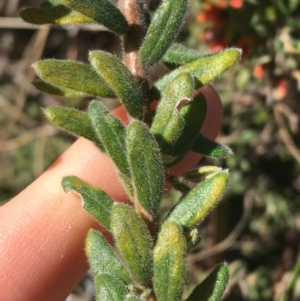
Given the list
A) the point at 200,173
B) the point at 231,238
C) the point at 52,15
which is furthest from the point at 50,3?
the point at 231,238

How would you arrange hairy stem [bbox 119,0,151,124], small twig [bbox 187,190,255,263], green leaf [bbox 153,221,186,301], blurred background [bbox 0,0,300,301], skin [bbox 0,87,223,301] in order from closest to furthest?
green leaf [bbox 153,221,186,301] → hairy stem [bbox 119,0,151,124] → skin [bbox 0,87,223,301] → blurred background [bbox 0,0,300,301] → small twig [bbox 187,190,255,263]

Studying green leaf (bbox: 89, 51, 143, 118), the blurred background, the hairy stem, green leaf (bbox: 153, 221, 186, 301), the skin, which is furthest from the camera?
the blurred background

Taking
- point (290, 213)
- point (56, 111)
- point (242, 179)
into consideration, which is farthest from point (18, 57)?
point (56, 111)

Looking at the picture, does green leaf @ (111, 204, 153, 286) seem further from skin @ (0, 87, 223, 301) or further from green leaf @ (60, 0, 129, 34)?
skin @ (0, 87, 223, 301)

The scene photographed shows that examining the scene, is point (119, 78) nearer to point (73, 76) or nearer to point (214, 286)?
point (73, 76)

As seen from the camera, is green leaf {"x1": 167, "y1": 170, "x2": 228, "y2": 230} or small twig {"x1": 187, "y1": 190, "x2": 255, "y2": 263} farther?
small twig {"x1": 187, "y1": 190, "x2": 255, "y2": 263}

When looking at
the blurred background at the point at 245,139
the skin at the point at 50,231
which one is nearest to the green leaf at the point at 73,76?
the skin at the point at 50,231

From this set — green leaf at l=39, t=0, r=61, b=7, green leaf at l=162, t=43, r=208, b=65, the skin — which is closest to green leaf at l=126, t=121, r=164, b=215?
green leaf at l=162, t=43, r=208, b=65
